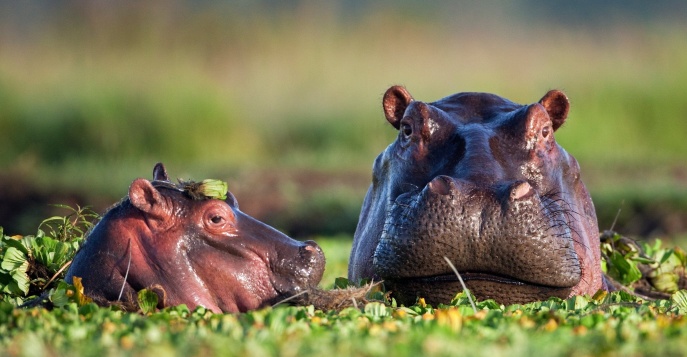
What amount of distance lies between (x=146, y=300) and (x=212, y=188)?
63 centimetres

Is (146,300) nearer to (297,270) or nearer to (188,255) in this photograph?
(188,255)

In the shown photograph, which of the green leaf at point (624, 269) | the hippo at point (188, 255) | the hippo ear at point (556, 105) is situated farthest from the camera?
the green leaf at point (624, 269)

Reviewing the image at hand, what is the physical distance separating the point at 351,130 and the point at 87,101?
4528 millimetres

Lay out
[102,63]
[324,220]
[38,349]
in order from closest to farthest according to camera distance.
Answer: [38,349] → [324,220] → [102,63]

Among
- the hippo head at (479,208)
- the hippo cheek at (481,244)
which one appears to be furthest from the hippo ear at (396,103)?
the hippo cheek at (481,244)

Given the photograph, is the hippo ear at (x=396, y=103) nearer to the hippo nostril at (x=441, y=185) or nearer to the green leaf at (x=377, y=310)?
the hippo nostril at (x=441, y=185)

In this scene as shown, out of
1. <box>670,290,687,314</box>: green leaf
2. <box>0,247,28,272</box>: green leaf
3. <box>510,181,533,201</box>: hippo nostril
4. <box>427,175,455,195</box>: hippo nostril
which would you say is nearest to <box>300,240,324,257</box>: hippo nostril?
<box>427,175,455,195</box>: hippo nostril

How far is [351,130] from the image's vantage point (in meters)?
20.1

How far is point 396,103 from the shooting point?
249 inches

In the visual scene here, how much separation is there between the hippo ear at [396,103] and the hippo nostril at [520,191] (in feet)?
3.90

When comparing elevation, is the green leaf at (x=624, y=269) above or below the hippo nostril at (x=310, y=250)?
below

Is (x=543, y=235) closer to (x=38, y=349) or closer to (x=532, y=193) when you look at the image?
(x=532, y=193)

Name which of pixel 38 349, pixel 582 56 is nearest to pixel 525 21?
pixel 582 56

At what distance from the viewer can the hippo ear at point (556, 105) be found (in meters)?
6.12
